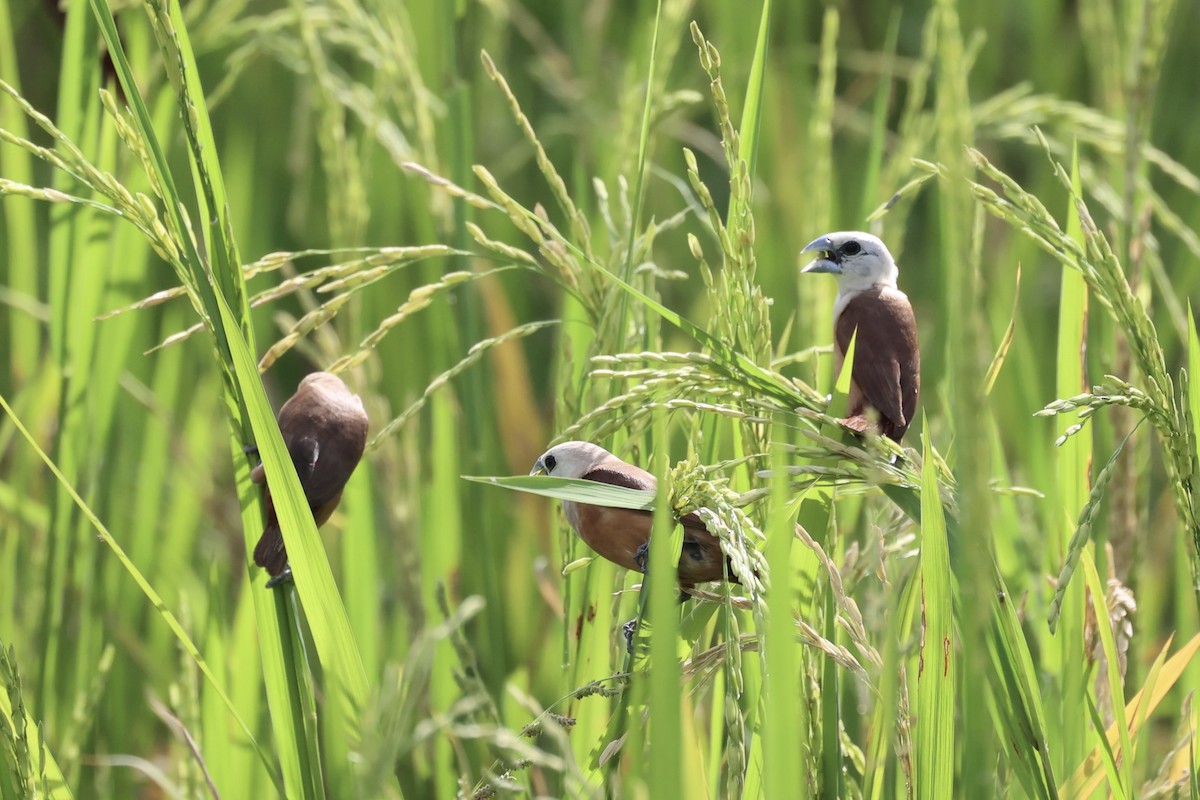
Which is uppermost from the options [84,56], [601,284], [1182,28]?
[1182,28]

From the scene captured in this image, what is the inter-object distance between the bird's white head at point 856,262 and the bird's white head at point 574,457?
315 mm

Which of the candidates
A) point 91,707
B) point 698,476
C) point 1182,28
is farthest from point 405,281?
point 1182,28

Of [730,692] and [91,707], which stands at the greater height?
[730,692]

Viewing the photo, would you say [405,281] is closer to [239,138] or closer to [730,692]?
[239,138]

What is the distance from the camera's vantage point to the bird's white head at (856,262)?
1.30 m

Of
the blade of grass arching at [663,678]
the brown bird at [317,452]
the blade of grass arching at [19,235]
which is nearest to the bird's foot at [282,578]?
the brown bird at [317,452]

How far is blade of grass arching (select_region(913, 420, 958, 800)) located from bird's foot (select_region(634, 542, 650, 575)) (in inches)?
9.6

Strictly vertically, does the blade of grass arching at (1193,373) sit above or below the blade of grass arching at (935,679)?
above

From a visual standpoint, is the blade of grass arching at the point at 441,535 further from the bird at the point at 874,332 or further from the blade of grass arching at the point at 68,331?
the bird at the point at 874,332

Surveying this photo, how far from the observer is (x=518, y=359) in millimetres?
3006

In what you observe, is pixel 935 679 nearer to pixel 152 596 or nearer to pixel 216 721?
pixel 152 596

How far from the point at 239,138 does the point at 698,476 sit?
8.17 ft

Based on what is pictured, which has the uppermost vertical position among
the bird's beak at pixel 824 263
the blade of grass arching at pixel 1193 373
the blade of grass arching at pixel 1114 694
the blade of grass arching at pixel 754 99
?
the blade of grass arching at pixel 754 99

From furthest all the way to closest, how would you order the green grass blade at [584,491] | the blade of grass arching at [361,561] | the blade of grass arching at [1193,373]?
the blade of grass arching at [361,561] < the blade of grass arching at [1193,373] < the green grass blade at [584,491]
